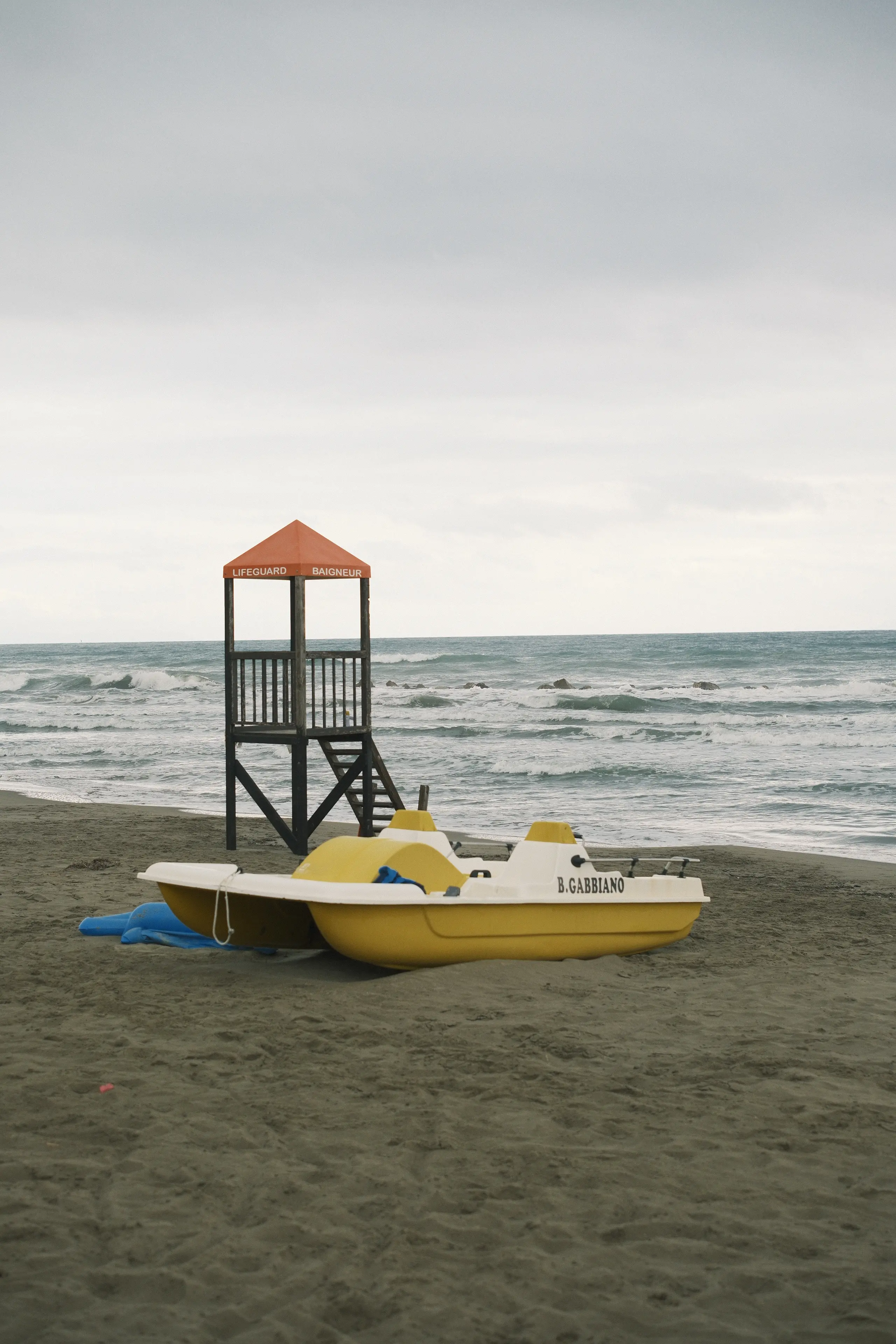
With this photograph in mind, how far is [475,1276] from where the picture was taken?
3.32 m

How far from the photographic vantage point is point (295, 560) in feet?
37.7

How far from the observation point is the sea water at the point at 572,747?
49.7ft

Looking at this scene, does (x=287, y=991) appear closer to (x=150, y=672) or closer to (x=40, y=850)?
(x=40, y=850)

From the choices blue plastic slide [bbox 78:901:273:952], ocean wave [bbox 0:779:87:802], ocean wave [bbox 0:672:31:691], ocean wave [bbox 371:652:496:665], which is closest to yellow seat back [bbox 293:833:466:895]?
blue plastic slide [bbox 78:901:273:952]

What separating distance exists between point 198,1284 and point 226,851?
8.89 metres

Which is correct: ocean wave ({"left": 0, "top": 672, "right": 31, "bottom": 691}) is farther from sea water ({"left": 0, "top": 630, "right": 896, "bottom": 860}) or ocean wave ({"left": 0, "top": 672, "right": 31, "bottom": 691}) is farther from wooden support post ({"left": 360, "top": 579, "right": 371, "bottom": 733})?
wooden support post ({"left": 360, "top": 579, "right": 371, "bottom": 733})

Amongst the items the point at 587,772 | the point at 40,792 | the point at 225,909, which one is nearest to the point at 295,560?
the point at 225,909

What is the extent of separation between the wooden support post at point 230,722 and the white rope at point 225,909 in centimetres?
506

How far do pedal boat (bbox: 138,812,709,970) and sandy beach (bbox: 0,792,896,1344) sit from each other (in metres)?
0.17

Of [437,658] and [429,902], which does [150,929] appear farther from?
[437,658]

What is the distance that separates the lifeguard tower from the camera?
11594mm

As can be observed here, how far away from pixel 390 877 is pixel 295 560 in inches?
214

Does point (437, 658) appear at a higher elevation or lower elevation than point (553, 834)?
higher

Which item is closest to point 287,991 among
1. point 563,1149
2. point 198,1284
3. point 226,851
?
point 563,1149
